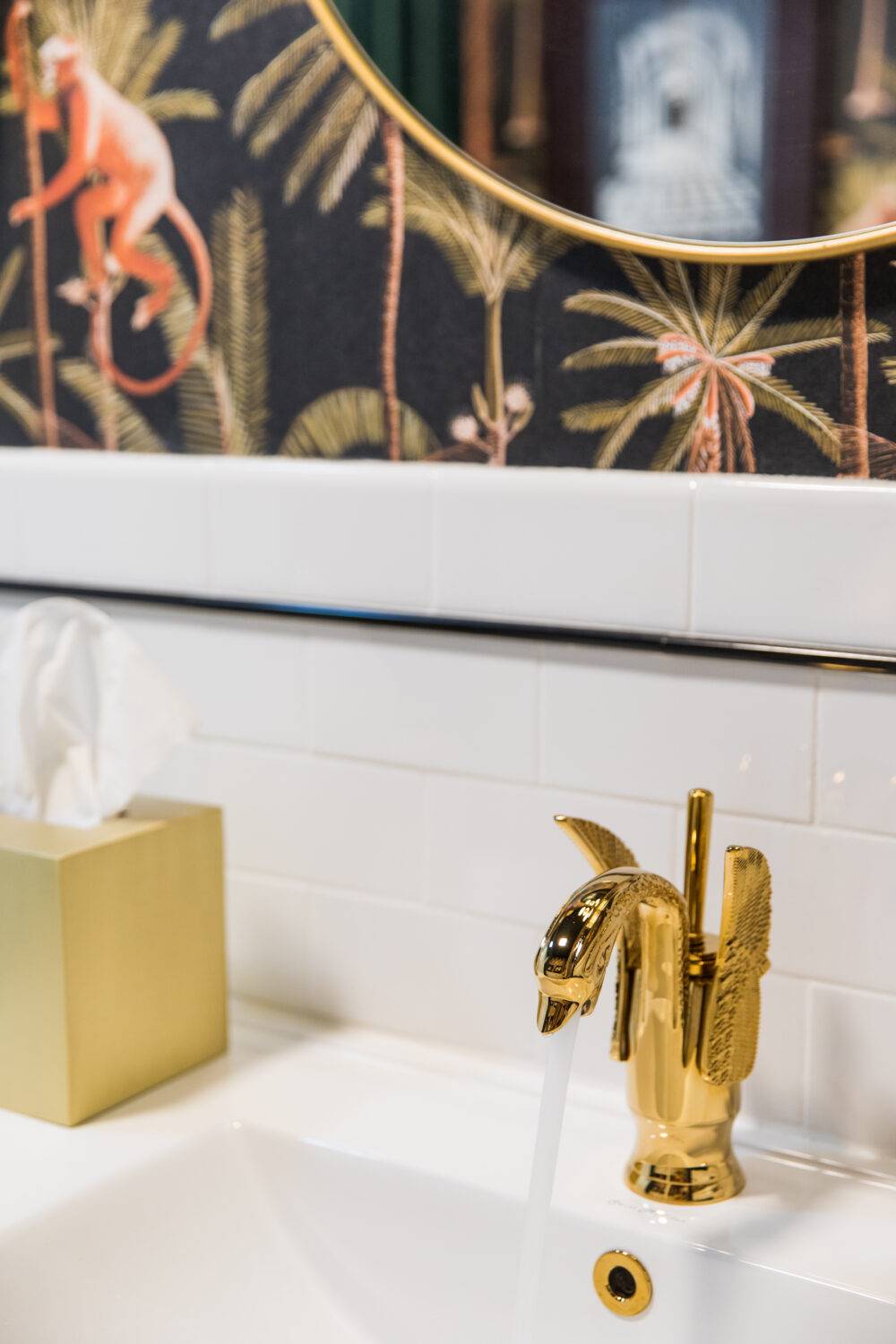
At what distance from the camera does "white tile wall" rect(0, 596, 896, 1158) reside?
73cm

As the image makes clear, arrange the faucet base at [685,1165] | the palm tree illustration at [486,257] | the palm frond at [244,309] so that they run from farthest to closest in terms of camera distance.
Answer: the palm frond at [244,309] < the palm tree illustration at [486,257] < the faucet base at [685,1165]

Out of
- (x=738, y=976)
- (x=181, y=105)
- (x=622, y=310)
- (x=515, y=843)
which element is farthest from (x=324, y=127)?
(x=738, y=976)

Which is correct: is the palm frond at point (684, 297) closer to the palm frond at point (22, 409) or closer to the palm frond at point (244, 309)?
the palm frond at point (244, 309)

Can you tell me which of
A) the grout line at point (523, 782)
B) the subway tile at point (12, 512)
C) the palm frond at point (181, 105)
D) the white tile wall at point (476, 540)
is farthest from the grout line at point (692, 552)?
the subway tile at point (12, 512)

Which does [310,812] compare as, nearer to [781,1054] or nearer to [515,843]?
[515,843]

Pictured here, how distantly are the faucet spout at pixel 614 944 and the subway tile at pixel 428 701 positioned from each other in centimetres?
17

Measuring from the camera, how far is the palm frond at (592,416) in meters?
0.78

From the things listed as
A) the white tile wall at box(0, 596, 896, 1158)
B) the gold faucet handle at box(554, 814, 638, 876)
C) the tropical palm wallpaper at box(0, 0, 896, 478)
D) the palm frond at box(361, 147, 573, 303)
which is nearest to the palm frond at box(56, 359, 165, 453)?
the tropical palm wallpaper at box(0, 0, 896, 478)

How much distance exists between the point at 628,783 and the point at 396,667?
17 centimetres

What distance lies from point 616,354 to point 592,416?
4 centimetres

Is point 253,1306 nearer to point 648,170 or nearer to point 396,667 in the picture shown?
point 396,667

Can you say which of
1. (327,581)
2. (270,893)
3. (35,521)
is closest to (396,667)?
(327,581)

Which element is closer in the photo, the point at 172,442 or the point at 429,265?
the point at 429,265

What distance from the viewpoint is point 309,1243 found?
2.49ft
